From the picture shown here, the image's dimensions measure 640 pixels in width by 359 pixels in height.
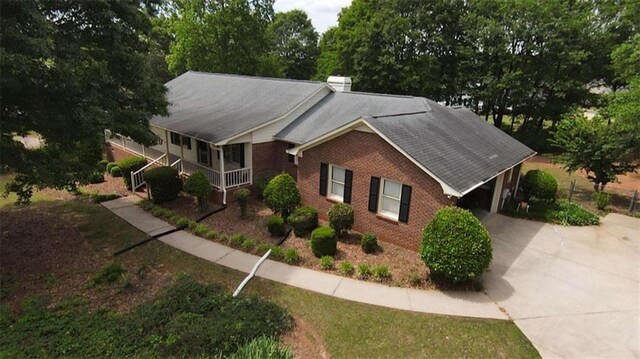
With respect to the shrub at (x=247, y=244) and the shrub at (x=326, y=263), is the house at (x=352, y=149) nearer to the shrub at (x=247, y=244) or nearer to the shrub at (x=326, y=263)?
the shrub at (x=326, y=263)

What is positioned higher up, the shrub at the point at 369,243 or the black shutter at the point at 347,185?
the black shutter at the point at 347,185

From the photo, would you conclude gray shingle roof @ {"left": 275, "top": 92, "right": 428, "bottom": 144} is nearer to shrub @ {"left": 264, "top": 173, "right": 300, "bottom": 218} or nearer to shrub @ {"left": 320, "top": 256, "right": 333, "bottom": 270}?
shrub @ {"left": 264, "top": 173, "right": 300, "bottom": 218}

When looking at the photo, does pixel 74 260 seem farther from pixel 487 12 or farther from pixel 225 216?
pixel 487 12

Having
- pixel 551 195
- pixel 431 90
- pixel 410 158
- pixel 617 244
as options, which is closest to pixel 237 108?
pixel 410 158

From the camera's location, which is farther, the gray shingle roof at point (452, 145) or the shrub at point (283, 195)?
the shrub at point (283, 195)

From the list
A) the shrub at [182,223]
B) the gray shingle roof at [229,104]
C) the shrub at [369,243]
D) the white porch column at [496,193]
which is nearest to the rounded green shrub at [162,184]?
the gray shingle roof at [229,104]

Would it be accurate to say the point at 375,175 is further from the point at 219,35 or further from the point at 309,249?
the point at 219,35

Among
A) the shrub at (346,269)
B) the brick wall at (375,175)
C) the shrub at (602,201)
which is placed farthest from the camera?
the shrub at (602,201)
